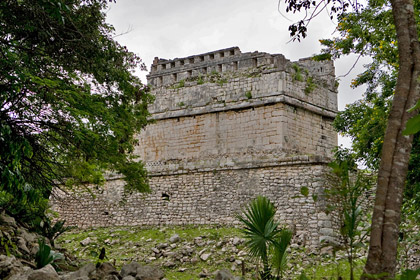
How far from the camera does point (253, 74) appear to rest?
1551cm

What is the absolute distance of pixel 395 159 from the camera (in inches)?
179

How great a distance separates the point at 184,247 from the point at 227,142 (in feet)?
13.4

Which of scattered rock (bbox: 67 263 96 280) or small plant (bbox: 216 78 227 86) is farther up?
small plant (bbox: 216 78 227 86)

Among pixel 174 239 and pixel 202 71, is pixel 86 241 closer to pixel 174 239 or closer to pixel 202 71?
pixel 174 239

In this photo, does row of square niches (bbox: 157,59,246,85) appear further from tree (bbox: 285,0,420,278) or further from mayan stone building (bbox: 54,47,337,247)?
tree (bbox: 285,0,420,278)

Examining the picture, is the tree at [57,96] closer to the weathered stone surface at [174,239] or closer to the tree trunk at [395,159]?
the weathered stone surface at [174,239]

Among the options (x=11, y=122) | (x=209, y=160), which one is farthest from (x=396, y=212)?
(x=209, y=160)

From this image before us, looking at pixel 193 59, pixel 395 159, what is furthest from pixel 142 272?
pixel 193 59

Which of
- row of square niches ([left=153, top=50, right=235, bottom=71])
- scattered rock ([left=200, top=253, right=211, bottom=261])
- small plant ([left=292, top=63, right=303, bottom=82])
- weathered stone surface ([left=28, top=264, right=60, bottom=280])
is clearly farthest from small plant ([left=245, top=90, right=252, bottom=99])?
weathered stone surface ([left=28, top=264, right=60, bottom=280])

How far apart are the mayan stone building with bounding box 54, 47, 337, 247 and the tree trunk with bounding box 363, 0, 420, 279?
816 centimetres

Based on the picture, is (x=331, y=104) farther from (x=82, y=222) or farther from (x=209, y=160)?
(x=82, y=222)

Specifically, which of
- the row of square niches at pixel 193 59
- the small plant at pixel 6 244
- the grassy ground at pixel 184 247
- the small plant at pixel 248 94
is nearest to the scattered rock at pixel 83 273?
the small plant at pixel 6 244

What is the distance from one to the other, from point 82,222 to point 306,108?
7837 mm

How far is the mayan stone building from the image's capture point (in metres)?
13.6
